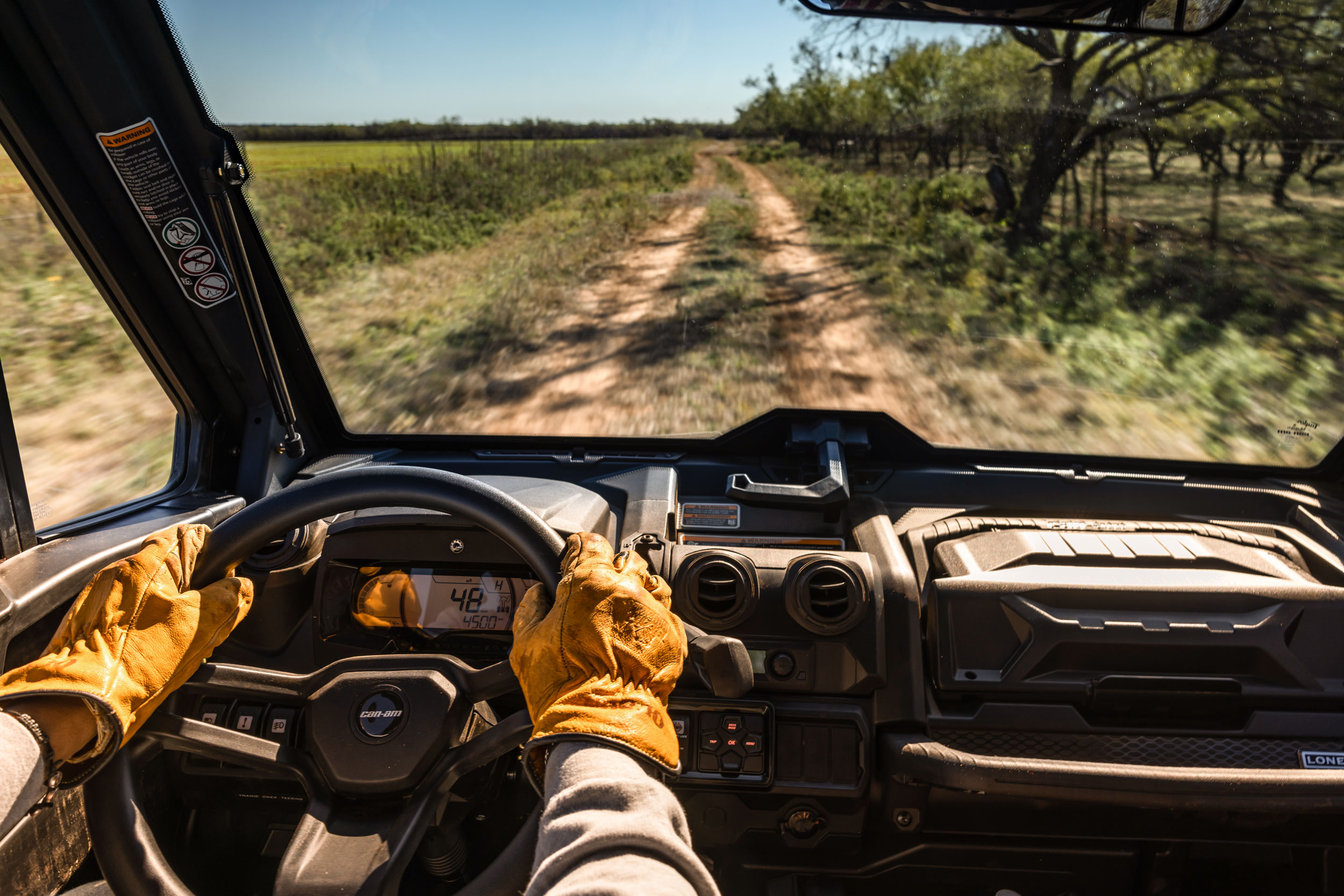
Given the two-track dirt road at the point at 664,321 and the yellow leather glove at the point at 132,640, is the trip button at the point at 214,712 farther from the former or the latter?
the two-track dirt road at the point at 664,321

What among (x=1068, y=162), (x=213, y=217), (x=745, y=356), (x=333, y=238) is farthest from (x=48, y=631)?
(x=1068, y=162)

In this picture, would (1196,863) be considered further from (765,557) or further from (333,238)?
(333,238)

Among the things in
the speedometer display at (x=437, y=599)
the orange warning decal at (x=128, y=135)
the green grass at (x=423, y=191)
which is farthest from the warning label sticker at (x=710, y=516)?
the orange warning decal at (x=128, y=135)

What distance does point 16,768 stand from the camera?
121 centimetres

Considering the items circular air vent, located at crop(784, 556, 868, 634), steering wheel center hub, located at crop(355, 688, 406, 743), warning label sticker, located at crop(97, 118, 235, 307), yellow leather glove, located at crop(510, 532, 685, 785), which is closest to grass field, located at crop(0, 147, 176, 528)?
warning label sticker, located at crop(97, 118, 235, 307)

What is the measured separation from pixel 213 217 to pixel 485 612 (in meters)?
1.35

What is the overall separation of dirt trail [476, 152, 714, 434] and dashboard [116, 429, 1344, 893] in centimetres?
89

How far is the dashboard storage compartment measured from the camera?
207 centimetres

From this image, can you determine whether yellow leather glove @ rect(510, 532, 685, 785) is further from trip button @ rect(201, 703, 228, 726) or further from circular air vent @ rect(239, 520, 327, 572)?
circular air vent @ rect(239, 520, 327, 572)

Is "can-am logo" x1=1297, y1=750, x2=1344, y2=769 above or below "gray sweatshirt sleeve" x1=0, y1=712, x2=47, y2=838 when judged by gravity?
below

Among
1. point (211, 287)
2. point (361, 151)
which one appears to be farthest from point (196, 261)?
point (361, 151)

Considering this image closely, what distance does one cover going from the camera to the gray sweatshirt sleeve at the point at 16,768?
120 centimetres

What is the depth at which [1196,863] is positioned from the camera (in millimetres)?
2412

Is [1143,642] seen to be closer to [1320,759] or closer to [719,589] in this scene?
[1320,759]
